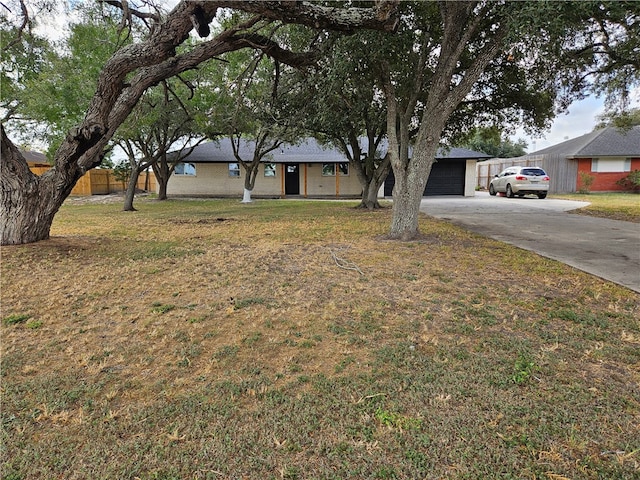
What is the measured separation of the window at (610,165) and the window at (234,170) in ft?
71.3

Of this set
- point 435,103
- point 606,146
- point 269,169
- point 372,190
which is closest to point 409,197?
point 435,103

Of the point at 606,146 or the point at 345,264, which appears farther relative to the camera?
the point at 606,146

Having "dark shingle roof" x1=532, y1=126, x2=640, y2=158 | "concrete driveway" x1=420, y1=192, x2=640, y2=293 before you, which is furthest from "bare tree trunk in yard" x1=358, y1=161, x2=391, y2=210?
"dark shingle roof" x1=532, y1=126, x2=640, y2=158

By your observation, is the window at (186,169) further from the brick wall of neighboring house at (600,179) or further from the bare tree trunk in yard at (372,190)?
the brick wall of neighboring house at (600,179)

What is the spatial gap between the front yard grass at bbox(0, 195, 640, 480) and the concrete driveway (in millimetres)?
689

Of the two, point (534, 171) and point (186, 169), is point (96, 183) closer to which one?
point (186, 169)

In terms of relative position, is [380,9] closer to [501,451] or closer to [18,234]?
[501,451]

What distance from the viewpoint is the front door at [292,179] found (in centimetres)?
2375

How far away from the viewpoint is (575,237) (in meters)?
7.55

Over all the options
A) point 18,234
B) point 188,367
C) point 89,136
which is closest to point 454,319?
point 188,367

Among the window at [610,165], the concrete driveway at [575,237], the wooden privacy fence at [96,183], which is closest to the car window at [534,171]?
the window at [610,165]

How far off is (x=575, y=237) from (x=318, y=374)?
7.30m

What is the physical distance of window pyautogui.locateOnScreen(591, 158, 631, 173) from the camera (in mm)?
22688

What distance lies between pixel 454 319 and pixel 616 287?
2.29 metres
